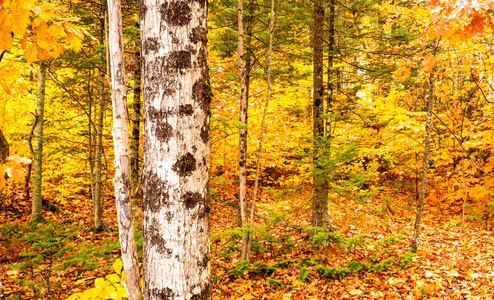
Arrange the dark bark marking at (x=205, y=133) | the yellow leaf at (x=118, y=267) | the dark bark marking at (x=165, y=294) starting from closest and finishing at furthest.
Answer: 1. the dark bark marking at (x=165, y=294)
2. the dark bark marking at (x=205, y=133)
3. the yellow leaf at (x=118, y=267)

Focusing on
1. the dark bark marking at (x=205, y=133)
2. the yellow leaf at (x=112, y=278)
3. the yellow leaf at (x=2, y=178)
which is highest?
the dark bark marking at (x=205, y=133)

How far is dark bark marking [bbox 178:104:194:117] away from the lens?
5.33 feet

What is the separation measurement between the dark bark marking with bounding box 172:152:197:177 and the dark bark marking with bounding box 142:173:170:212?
11 cm

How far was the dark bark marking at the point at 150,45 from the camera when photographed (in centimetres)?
163

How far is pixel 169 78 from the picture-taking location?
1620 mm

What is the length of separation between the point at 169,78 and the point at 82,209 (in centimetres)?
998

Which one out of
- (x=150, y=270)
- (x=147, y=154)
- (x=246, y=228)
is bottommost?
(x=246, y=228)

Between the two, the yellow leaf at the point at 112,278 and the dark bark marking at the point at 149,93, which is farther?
the yellow leaf at the point at 112,278

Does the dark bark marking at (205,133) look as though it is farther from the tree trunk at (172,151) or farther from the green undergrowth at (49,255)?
the green undergrowth at (49,255)

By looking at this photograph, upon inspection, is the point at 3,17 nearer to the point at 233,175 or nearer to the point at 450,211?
the point at 233,175

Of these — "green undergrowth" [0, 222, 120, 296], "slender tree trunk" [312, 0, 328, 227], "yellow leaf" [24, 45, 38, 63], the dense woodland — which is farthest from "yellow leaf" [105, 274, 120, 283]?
"slender tree trunk" [312, 0, 328, 227]

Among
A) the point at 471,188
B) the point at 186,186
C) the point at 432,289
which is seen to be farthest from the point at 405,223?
the point at 186,186

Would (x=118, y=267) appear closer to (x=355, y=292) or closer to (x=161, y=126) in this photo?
(x=161, y=126)

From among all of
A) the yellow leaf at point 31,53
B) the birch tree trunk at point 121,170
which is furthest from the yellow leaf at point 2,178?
the birch tree trunk at point 121,170
